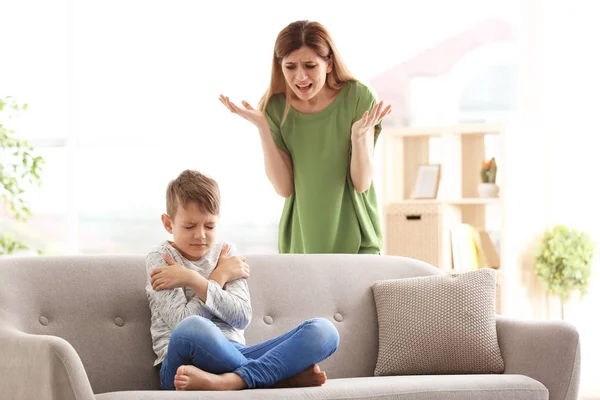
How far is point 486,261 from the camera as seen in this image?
17.9ft

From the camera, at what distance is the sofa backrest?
110 inches

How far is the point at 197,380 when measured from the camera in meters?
2.48

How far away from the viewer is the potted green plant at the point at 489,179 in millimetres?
5453

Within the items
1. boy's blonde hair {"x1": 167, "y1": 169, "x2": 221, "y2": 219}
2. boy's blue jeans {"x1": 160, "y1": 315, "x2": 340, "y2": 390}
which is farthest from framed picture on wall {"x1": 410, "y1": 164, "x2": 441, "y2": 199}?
boy's blue jeans {"x1": 160, "y1": 315, "x2": 340, "y2": 390}

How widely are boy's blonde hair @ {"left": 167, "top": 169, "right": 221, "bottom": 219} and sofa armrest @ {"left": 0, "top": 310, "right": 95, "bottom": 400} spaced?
1.82 ft

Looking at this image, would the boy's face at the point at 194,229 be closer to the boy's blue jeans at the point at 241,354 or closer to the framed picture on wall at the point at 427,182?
the boy's blue jeans at the point at 241,354

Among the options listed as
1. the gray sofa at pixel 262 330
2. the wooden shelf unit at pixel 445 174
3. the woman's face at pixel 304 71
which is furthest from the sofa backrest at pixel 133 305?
the wooden shelf unit at pixel 445 174

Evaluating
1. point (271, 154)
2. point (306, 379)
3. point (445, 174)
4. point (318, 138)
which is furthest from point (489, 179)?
point (306, 379)

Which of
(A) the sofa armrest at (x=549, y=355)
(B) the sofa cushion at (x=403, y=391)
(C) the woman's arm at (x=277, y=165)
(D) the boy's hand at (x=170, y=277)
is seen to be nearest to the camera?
(B) the sofa cushion at (x=403, y=391)

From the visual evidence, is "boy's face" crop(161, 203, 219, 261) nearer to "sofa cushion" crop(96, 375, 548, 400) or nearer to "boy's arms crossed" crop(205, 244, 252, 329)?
"boy's arms crossed" crop(205, 244, 252, 329)

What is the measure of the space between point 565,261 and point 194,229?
297 centimetres

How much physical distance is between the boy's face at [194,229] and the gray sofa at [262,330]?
0.25m

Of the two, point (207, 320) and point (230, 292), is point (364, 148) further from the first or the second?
point (207, 320)

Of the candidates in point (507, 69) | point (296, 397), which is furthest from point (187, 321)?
point (507, 69)
